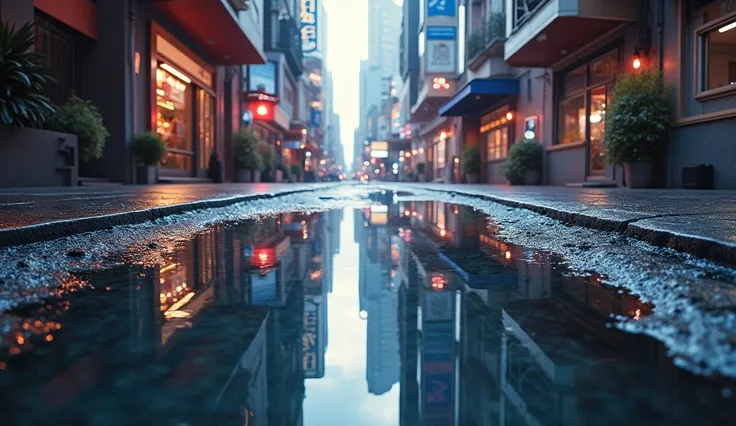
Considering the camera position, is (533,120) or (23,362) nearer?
(23,362)

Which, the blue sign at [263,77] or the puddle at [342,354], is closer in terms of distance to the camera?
the puddle at [342,354]

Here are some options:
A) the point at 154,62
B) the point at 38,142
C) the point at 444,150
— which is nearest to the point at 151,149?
the point at 154,62

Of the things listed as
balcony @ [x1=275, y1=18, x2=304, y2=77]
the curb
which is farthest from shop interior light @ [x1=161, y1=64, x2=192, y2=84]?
balcony @ [x1=275, y1=18, x2=304, y2=77]

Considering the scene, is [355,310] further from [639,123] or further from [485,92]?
[485,92]

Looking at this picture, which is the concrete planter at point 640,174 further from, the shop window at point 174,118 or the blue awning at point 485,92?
the shop window at point 174,118

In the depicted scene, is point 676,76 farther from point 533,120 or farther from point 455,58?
point 455,58

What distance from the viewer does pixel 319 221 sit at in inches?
258

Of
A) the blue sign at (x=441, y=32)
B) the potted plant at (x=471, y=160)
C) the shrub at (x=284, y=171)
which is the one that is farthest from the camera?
the shrub at (x=284, y=171)

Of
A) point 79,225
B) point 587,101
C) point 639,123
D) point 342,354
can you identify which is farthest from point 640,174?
point 342,354

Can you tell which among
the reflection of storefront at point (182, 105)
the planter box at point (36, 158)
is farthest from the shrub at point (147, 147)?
the planter box at point (36, 158)

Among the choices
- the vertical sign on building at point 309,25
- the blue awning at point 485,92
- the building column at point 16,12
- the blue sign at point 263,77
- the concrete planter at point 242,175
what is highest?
the vertical sign on building at point 309,25

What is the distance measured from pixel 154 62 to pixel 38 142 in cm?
730

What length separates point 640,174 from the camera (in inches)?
526

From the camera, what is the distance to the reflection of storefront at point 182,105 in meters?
19.1
